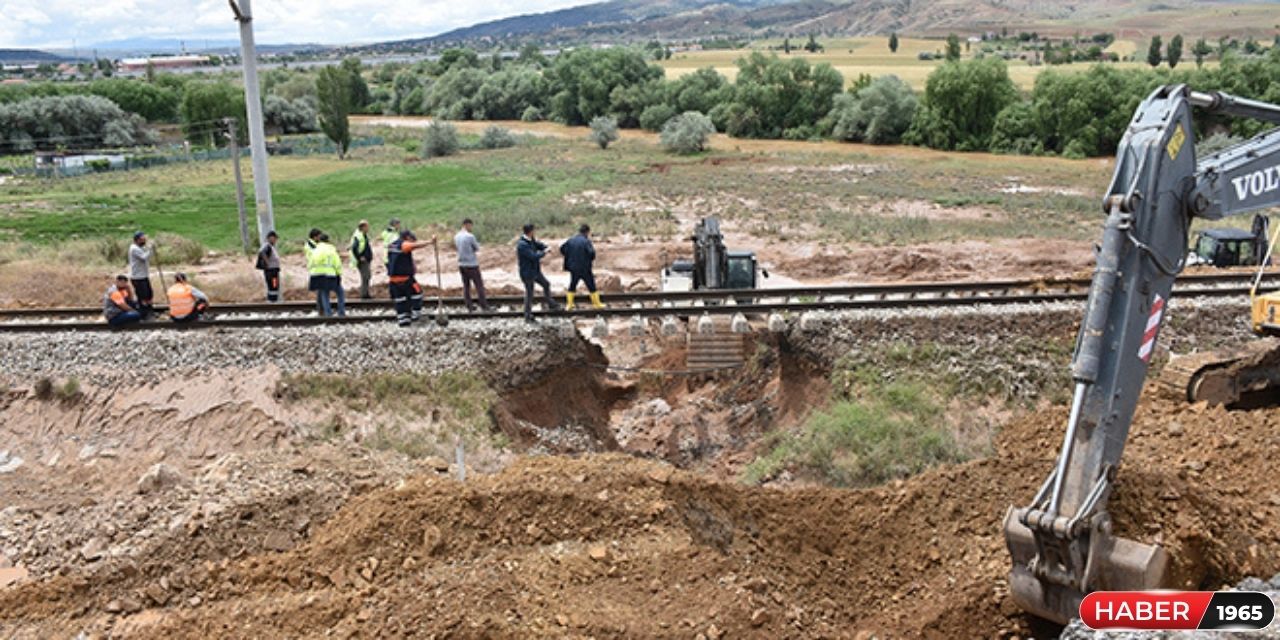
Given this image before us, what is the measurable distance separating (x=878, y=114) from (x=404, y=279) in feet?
190

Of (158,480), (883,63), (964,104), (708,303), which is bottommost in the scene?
(158,480)

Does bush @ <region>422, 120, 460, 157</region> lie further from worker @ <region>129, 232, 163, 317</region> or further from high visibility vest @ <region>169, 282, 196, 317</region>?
high visibility vest @ <region>169, 282, 196, 317</region>

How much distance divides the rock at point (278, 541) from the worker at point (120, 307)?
7698 millimetres

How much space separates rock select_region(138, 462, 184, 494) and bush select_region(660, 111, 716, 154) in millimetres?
55537

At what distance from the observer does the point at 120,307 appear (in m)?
16.4

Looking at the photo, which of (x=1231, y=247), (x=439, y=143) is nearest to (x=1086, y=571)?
(x=1231, y=247)

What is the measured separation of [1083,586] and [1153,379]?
8.46 metres

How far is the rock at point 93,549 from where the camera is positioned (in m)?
10.4

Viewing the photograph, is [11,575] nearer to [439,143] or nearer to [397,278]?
[397,278]

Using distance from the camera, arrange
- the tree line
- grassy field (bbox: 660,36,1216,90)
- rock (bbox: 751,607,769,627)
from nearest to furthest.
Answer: rock (bbox: 751,607,769,627) < the tree line < grassy field (bbox: 660,36,1216,90)

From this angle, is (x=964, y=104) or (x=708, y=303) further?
(x=964, y=104)

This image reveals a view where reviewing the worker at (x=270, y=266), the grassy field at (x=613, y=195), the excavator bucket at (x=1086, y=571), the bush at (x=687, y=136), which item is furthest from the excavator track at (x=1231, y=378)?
the bush at (x=687, y=136)

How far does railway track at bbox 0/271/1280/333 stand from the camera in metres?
16.7

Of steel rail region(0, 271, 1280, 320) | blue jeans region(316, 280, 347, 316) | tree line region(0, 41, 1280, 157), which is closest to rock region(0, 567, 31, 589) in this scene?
blue jeans region(316, 280, 347, 316)
